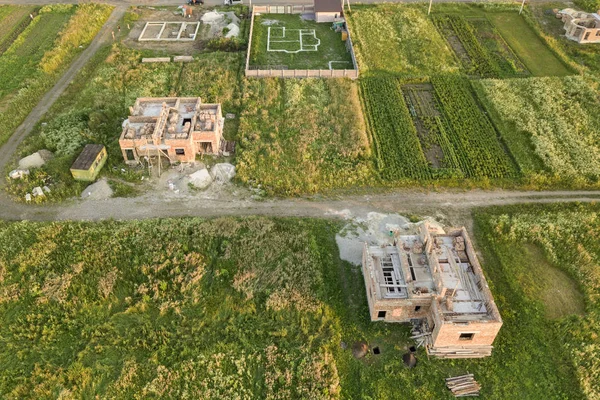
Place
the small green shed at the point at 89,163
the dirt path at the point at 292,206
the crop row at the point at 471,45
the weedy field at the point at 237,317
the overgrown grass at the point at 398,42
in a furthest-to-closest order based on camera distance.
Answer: the overgrown grass at the point at 398,42 → the crop row at the point at 471,45 → the small green shed at the point at 89,163 → the dirt path at the point at 292,206 → the weedy field at the point at 237,317

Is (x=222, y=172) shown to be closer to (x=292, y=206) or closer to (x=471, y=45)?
(x=292, y=206)

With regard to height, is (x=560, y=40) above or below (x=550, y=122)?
above

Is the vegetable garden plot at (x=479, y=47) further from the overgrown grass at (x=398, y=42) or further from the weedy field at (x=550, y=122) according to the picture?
the weedy field at (x=550, y=122)

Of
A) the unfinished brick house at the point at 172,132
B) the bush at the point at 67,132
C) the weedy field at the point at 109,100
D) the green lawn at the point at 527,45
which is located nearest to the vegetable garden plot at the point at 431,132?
the green lawn at the point at 527,45

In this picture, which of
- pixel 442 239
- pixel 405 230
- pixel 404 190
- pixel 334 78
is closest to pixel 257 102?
pixel 334 78

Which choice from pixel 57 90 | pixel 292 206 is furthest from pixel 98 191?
pixel 57 90

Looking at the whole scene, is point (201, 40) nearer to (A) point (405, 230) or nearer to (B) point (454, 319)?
(A) point (405, 230)

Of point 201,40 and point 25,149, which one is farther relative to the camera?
point 201,40
